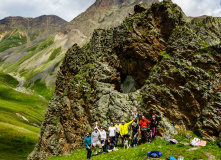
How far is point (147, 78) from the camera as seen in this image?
37.5 meters

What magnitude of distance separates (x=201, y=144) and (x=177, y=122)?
21.3 feet

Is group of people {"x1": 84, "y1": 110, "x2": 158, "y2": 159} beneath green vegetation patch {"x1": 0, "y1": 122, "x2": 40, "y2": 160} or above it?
above

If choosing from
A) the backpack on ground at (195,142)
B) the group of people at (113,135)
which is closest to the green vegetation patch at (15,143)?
the group of people at (113,135)

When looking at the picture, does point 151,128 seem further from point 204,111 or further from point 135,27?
point 135,27

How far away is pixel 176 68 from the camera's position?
2839 centimetres

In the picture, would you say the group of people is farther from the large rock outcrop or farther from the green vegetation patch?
the green vegetation patch

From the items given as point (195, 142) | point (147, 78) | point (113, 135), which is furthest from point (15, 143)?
point (195, 142)

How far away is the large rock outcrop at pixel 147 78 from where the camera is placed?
82.6ft

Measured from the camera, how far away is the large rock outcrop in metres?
25.2

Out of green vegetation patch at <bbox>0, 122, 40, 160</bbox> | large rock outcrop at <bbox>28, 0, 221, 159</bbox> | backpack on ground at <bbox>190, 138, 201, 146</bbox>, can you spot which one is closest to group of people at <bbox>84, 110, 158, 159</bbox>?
large rock outcrop at <bbox>28, 0, 221, 159</bbox>

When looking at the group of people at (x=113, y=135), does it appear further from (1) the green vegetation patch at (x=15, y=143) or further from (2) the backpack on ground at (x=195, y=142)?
(1) the green vegetation patch at (x=15, y=143)

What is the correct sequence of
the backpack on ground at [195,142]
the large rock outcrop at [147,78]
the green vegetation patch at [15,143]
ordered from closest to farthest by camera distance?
the backpack on ground at [195,142], the large rock outcrop at [147,78], the green vegetation patch at [15,143]

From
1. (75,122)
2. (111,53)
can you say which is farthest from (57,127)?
(111,53)

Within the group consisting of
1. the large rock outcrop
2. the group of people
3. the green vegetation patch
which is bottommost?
the green vegetation patch
